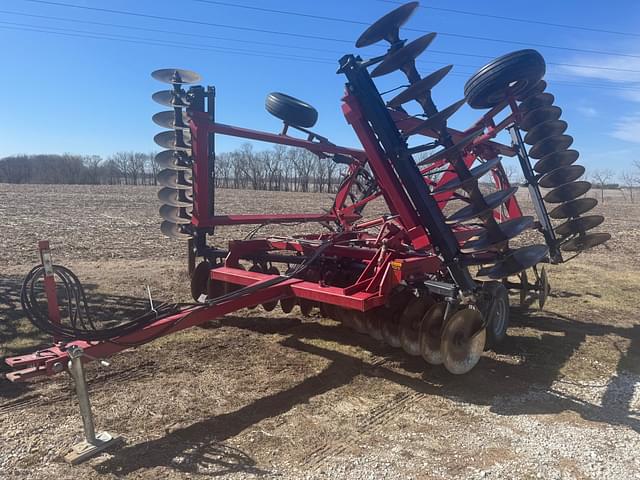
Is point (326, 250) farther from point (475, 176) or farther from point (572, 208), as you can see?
point (572, 208)

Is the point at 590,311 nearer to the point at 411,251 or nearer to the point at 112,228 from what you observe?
the point at 411,251

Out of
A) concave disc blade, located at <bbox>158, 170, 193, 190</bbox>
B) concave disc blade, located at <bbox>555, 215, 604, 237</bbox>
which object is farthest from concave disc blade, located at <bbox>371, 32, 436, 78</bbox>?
concave disc blade, located at <bbox>555, 215, 604, 237</bbox>

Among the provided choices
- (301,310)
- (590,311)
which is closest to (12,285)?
(301,310)

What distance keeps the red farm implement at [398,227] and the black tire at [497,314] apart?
18mm

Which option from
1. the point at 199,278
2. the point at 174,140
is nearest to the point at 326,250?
the point at 199,278

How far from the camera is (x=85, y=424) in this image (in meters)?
3.11

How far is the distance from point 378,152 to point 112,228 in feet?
41.0

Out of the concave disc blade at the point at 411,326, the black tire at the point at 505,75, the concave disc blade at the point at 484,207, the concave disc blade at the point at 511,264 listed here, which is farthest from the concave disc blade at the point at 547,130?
the concave disc blade at the point at 411,326

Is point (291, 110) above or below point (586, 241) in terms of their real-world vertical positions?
above

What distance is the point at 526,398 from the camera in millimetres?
4109

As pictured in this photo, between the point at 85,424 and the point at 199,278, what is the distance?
9.68 feet

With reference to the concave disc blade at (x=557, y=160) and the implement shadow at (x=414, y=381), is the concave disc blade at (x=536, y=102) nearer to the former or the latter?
the concave disc blade at (x=557, y=160)

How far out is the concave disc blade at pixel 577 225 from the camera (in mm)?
6269

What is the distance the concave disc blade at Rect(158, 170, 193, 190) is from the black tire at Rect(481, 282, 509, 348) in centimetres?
354
